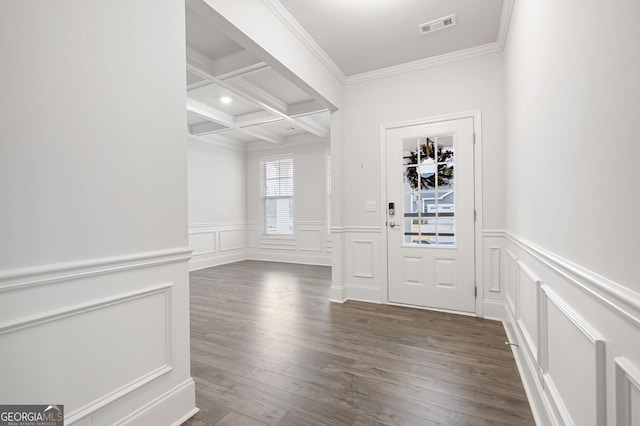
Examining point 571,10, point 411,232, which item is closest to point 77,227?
point 571,10

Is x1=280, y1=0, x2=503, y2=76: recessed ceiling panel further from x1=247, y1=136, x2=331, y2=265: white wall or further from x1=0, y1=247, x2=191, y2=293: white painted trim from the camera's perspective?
x1=247, y1=136, x2=331, y2=265: white wall

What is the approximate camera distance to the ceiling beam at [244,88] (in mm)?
3156

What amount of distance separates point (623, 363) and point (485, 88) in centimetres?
302

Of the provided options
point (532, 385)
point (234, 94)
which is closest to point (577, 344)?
point (532, 385)

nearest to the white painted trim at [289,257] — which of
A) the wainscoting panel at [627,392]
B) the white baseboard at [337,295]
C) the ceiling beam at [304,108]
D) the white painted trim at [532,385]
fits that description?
the white baseboard at [337,295]

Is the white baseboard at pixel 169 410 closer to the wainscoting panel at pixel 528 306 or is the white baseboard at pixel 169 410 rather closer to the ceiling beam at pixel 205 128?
the wainscoting panel at pixel 528 306

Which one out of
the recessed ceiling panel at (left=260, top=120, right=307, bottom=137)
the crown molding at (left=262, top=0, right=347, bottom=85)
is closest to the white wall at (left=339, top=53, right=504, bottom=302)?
the crown molding at (left=262, top=0, right=347, bottom=85)

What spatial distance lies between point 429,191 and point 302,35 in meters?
2.12

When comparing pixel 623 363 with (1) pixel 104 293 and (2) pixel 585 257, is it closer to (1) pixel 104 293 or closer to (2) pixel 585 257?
(2) pixel 585 257

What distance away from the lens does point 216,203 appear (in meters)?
6.46

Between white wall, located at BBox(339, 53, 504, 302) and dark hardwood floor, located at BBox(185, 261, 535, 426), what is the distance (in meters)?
0.75

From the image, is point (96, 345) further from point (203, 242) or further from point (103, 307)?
point (203, 242)

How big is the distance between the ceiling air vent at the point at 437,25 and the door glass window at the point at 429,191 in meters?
1.06

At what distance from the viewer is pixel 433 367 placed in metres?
2.05
